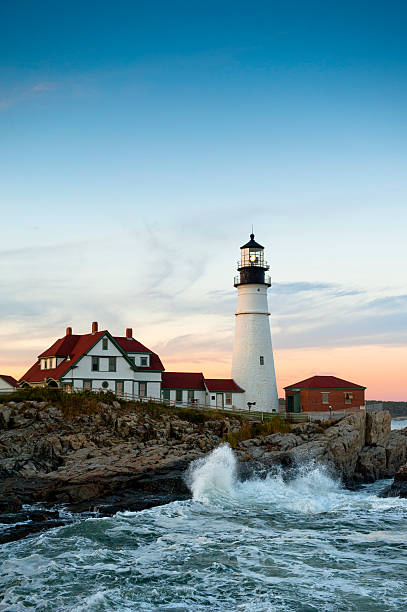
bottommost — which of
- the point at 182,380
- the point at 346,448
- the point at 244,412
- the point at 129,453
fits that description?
the point at 129,453

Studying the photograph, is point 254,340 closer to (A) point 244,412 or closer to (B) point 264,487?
(A) point 244,412

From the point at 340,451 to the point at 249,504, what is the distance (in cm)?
723

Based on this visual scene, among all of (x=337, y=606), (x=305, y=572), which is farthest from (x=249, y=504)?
(x=337, y=606)

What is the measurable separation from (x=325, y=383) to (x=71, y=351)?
18608 mm

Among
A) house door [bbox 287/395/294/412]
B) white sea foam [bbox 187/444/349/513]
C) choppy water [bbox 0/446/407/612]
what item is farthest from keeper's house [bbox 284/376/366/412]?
choppy water [bbox 0/446/407/612]

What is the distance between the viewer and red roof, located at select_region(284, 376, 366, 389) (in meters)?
41.7

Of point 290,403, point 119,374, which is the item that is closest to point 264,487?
point 119,374

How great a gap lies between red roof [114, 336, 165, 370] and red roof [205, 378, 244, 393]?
3.69 metres

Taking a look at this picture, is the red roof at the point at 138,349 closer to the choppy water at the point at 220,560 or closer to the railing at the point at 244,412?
the railing at the point at 244,412

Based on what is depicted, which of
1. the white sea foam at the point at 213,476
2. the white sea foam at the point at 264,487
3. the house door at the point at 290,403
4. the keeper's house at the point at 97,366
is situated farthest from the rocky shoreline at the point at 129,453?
the house door at the point at 290,403

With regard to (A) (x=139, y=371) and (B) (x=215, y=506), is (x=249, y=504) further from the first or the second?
(A) (x=139, y=371)

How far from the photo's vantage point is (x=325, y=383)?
137ft

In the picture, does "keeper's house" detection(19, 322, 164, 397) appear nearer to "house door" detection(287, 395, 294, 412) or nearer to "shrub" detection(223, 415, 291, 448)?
"shrub" detection(223, 415, 291, 448)

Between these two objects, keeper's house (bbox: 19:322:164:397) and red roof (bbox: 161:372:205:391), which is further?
red roof (bbox: 161:372:205:391)
